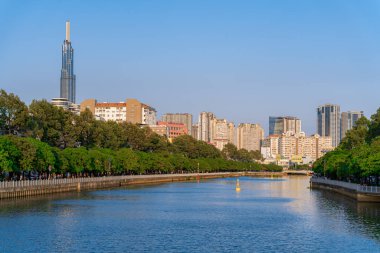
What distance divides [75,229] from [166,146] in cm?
14271

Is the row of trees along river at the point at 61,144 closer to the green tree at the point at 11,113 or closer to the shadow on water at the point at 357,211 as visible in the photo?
the green tree at the point at 11,113

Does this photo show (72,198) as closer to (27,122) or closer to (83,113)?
(27,122)

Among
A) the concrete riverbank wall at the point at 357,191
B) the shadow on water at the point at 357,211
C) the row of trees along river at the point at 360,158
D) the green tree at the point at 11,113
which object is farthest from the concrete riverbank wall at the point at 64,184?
the concrete riverbank wall at the point at 357,191

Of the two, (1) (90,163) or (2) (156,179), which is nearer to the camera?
(1) (90,163)

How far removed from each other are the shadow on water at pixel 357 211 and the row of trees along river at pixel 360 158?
4.52m

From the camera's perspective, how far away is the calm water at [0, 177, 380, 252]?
1895 inches

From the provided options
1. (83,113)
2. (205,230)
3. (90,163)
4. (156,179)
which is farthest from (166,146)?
(205,230)

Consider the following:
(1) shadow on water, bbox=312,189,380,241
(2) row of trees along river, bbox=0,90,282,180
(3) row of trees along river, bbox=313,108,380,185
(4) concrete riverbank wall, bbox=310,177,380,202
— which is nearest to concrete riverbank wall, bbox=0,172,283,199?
(2) row of trees along river, bbox=0,90,282,180

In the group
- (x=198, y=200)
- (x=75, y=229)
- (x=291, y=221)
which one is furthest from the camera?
(x=198, y=200)

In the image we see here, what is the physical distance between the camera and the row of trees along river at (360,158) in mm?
85000

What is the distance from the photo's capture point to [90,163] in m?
119

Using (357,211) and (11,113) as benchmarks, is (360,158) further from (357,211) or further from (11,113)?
(11,113)

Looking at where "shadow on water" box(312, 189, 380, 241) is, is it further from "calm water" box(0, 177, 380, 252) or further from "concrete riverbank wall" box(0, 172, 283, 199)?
"concrete riverbank wall" box(0, 172, 283, 199)

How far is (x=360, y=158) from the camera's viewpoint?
9244cm
